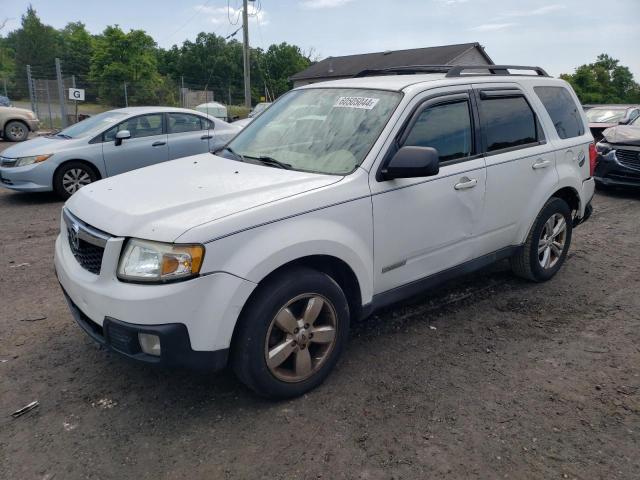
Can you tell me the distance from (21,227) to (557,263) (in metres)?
6.47

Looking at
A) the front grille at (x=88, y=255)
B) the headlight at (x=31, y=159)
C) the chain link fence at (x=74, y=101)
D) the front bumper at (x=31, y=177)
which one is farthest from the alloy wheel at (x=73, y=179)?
the chain link fence at (x=74, y=101)

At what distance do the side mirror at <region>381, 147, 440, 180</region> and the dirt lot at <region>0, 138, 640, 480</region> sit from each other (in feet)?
4.18

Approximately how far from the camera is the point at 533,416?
3.02m

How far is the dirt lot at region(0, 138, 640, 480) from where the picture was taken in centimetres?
264

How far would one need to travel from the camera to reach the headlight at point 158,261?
2.64 meters

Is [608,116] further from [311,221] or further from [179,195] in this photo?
[179,195]

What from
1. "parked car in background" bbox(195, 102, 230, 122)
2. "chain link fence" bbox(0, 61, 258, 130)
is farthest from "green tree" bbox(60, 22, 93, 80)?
"parked car in background" bbox(195, 102, 230, 122)

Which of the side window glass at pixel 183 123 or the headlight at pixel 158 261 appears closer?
the headlight at pixel 158 261

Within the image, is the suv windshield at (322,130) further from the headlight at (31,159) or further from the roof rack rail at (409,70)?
the headlight at (31,159)

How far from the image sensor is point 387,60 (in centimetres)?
4672

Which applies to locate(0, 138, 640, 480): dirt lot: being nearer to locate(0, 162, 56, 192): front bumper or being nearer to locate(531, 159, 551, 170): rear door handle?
locate(531, 159, 551, 170): rear door handle

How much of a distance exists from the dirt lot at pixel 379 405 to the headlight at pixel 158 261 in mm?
871

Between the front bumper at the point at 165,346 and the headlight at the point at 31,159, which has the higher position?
the headlight at the point at 31,159

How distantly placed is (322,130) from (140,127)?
6084 mm
